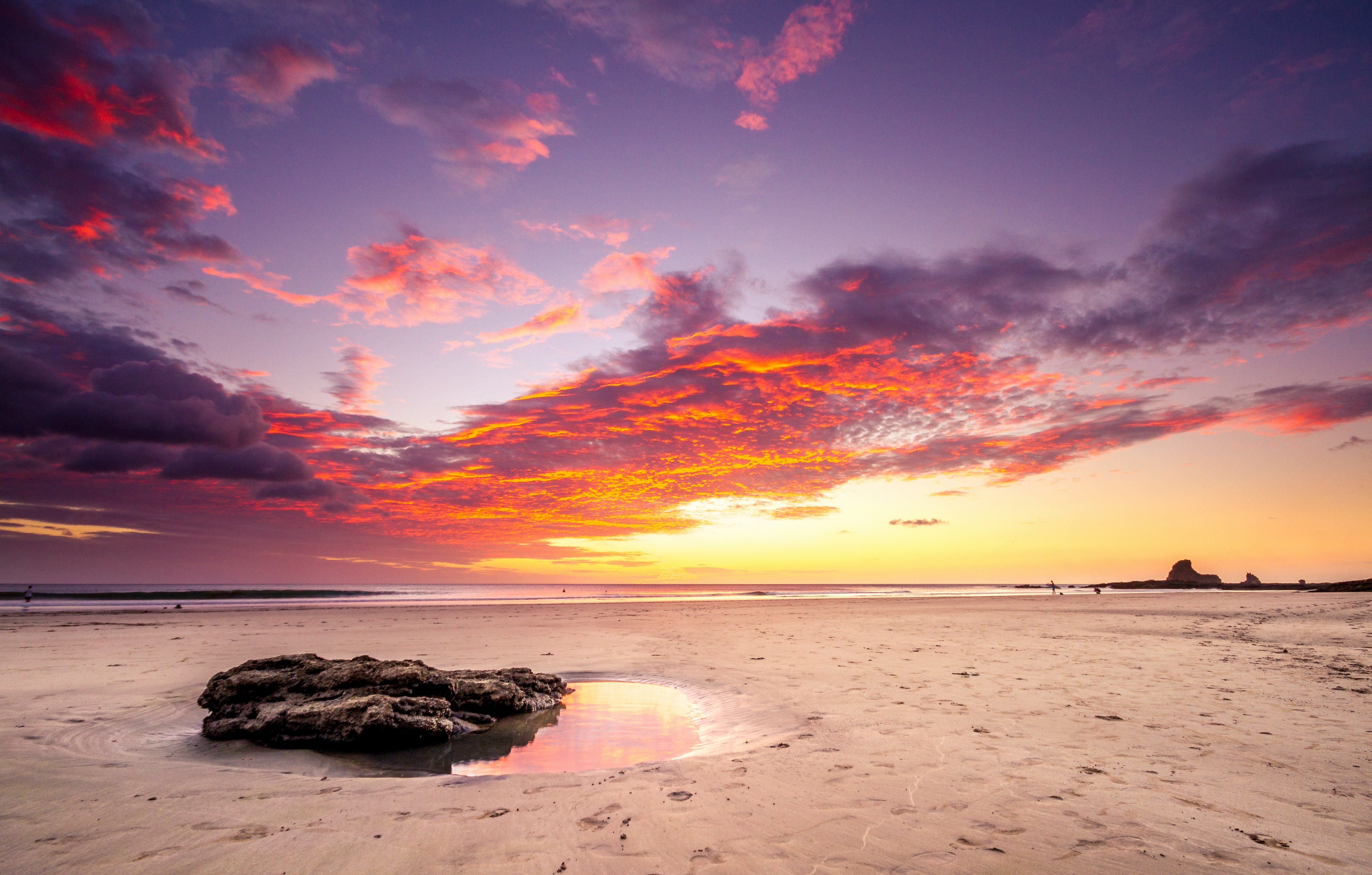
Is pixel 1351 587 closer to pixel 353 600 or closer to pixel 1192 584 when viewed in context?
pixel 1192 584

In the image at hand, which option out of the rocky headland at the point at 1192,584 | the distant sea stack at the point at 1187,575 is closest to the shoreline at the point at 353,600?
the rocky headland at the point at 1192,584

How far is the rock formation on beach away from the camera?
6.93m

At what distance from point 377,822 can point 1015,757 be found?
620 cm

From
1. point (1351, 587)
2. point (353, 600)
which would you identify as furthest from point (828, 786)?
point (1351, 587)

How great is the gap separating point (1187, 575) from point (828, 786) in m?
146

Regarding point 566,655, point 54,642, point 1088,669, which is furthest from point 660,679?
point 54,642

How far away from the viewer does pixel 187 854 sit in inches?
154

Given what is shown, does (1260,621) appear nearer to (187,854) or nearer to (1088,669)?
(1088,669)

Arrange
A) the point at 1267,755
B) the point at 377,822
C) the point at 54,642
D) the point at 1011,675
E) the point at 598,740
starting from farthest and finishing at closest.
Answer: the point at 54,642
the point at 1011,675
the point at 598,740
the point at 1267,755
the point at 377,822

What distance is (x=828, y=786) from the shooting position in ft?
16.8

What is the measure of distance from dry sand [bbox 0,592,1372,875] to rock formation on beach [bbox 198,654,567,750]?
2.79ft

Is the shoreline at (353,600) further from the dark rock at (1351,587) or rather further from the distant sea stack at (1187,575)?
the distant sea stack at (1187,575)

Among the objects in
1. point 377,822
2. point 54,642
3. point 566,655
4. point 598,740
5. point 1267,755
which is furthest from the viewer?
point 54,642

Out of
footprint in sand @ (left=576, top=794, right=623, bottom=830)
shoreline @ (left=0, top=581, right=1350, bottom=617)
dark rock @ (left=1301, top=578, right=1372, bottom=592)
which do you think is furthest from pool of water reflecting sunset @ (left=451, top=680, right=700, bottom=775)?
dark rock @ (left=1301, top=578, right=1372, bottom=592)
